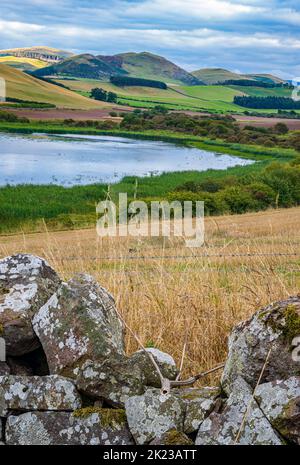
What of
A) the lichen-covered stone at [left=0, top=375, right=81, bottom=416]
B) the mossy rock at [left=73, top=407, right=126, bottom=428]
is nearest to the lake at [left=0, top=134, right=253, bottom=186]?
the lichen-covered stone at [left=0, top=375, right=81, bottom=416]

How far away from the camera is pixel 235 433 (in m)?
3.33

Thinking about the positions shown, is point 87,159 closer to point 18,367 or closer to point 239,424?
point 18,367

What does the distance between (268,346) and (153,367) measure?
780mm

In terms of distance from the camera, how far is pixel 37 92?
170 metres

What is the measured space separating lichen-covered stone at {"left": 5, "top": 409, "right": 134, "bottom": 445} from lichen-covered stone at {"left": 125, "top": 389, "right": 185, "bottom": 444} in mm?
84

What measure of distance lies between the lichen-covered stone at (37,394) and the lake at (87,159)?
167ft

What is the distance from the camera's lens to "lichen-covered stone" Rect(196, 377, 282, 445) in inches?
130

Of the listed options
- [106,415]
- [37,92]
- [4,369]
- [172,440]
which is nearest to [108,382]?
[106,415]

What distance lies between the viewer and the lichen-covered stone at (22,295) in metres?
4.09

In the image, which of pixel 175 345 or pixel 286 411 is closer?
pixel 286 411

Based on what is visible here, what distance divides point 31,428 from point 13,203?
127 feet

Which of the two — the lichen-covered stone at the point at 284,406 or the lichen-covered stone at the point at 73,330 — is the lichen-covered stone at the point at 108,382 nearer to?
the lichen-covered stone at the point at 73,330
